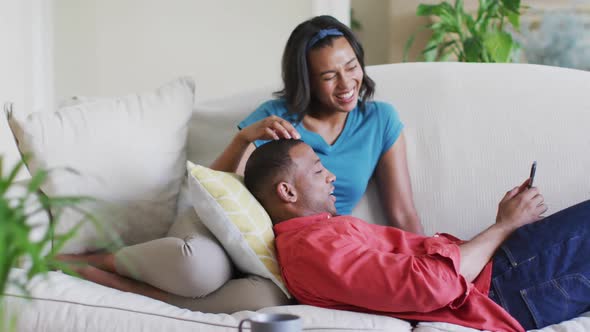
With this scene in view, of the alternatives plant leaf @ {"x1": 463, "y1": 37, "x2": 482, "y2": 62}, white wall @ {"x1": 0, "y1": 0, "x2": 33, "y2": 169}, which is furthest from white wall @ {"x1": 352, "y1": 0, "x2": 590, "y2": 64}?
white wall @ {"x1": 0, "y1": 0, "x2": 33, "y2": 169}

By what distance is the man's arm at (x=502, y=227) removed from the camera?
1644 mm

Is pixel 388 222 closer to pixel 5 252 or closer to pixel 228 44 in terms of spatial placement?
pixel 5 252

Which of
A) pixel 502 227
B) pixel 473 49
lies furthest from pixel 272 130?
pixel 473 49

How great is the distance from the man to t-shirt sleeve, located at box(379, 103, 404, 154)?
1.09ft

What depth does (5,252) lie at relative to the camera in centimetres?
64

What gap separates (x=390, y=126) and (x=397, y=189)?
0.58ft

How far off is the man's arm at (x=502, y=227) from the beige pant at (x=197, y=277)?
40cm

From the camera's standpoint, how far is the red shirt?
146 centimetres

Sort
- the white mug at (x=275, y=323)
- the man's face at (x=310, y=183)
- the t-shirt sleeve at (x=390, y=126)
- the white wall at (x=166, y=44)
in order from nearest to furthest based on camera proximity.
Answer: the white mug at (x=275, y=323) < the man's face at (x=310, y=183) < the t-shirt sleeve at (x=390, y=126) < the white wall at (x=166, y=44)

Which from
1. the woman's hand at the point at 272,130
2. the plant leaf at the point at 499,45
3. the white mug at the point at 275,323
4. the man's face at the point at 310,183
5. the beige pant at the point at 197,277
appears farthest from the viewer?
the plant leaf at the point at 499,45

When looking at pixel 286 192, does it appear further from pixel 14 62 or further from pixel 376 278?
pixel 14 62

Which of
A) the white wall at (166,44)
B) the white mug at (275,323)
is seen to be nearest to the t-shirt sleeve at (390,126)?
the white mug at (275,323)

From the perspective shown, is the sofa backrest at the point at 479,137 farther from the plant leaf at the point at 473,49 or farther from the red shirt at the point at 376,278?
the plant leaf at the point at 473,49

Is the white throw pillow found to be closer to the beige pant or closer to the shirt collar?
the beige pant
